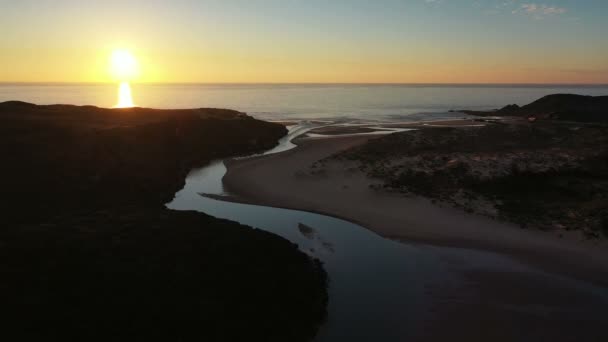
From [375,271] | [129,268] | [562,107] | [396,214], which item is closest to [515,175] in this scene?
[396,214]

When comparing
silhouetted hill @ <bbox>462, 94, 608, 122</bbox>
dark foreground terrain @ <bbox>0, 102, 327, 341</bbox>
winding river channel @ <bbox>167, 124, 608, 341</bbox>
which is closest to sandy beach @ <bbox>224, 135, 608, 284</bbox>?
winding river channel @ <bbox>167, 124, 608, 341</bbox>

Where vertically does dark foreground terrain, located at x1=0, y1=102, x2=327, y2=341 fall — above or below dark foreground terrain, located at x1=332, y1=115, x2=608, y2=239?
below

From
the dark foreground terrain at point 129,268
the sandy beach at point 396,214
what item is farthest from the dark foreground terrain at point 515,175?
the dark foreground terrain at point 129,268

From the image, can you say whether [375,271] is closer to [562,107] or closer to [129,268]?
[129,268]

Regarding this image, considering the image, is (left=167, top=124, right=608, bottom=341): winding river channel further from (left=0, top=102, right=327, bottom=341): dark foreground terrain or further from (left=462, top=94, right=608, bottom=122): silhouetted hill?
(left=462, top=94, right=608, bottom=122): silhouetted hill

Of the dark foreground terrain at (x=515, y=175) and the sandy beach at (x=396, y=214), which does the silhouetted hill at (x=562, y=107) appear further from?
the sandy beach at (x=396, y=214)
